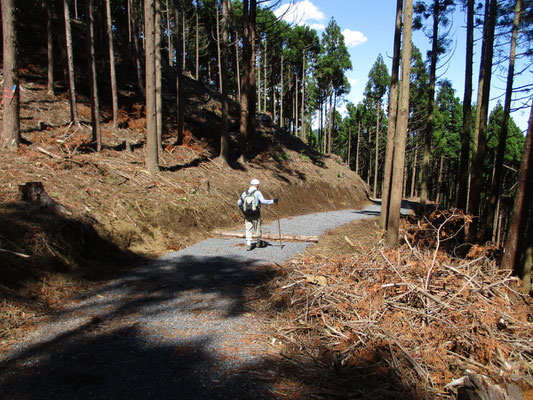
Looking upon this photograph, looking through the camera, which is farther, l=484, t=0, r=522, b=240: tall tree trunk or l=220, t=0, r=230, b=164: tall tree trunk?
l=220, t=0, r=230, b=164: tall tree trunk

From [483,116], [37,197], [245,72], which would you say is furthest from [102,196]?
[483,116]

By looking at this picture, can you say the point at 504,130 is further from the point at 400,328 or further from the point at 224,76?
the point at 400,328

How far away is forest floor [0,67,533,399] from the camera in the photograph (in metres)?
3.80

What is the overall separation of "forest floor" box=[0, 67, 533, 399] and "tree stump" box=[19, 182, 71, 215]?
0.14m

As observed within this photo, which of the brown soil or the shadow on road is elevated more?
the brown soil

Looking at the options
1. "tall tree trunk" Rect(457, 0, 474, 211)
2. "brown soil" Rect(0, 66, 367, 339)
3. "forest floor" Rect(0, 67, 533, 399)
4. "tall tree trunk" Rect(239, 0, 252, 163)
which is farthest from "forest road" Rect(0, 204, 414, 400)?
"tall tree trunk" Rect(457, 0, 474, 211)

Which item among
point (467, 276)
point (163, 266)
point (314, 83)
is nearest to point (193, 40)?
point (314, 83)

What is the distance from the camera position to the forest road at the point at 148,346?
3.35 metres

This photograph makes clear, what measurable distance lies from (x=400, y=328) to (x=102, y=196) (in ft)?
27.9

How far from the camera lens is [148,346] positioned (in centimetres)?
417

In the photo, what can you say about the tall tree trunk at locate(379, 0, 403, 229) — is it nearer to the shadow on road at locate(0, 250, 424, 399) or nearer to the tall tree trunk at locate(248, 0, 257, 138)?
the tall tree trunk at locate(248, 0, 257, 138)

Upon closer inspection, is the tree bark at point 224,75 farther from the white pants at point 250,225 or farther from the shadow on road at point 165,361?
the shadow on road at point 165,361

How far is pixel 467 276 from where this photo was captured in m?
4.66

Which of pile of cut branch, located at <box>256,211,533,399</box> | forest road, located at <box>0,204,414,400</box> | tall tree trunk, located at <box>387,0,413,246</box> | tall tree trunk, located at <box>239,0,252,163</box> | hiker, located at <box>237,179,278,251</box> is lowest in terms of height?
forest road, located at <box>0,204,414,400</box>
